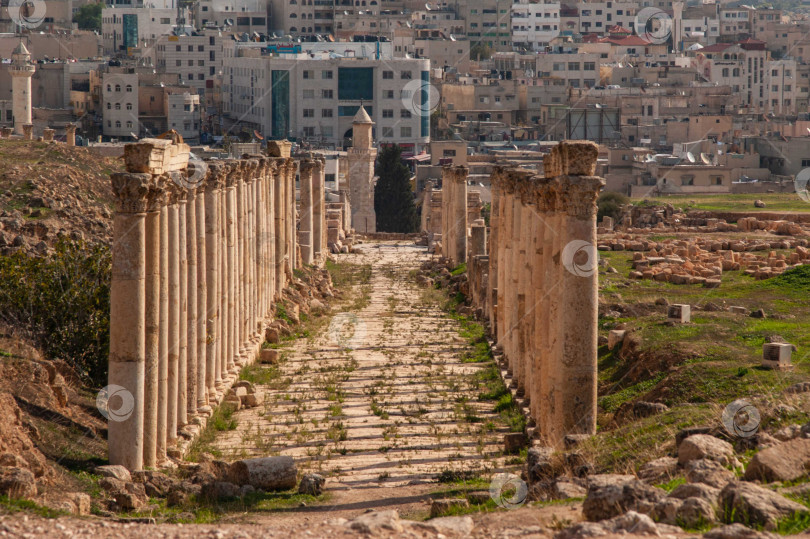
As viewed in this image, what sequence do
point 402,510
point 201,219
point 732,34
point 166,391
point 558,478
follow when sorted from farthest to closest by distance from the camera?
point 732,34 → point 201,219 → point 166,391 → point 402,510 → point 558,478

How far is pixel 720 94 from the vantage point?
110 m

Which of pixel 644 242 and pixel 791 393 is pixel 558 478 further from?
pixel 644 242

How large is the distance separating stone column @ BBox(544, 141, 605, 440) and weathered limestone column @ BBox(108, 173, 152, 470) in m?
5.14

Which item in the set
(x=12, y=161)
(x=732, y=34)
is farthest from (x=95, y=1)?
(x=12, y=161)

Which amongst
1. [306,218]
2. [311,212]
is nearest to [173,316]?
[306,218]

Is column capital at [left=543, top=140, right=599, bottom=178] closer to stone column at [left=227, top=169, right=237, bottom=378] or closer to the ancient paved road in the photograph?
the ancient paved road

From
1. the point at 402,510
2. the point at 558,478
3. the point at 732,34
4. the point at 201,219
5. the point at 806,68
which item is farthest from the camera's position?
the point at 732,34

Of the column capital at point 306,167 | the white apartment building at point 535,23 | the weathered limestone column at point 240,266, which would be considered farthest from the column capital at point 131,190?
the white apartment building at point 535,23

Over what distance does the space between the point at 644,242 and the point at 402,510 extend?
28.1 m

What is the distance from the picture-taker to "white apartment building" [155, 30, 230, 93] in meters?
117

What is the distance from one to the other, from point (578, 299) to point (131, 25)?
121372 mm

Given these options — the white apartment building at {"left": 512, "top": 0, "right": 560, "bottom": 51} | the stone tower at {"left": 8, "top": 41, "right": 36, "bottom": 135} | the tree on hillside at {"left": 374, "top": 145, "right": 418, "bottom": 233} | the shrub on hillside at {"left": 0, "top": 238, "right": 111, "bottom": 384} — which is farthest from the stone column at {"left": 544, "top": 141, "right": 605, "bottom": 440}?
the white apartment building at {"left": 512, "top": 0, "right": 560, "bottom": 51}

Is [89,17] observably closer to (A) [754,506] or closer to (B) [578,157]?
(B) [578,157]

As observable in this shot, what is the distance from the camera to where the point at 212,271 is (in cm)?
2186
